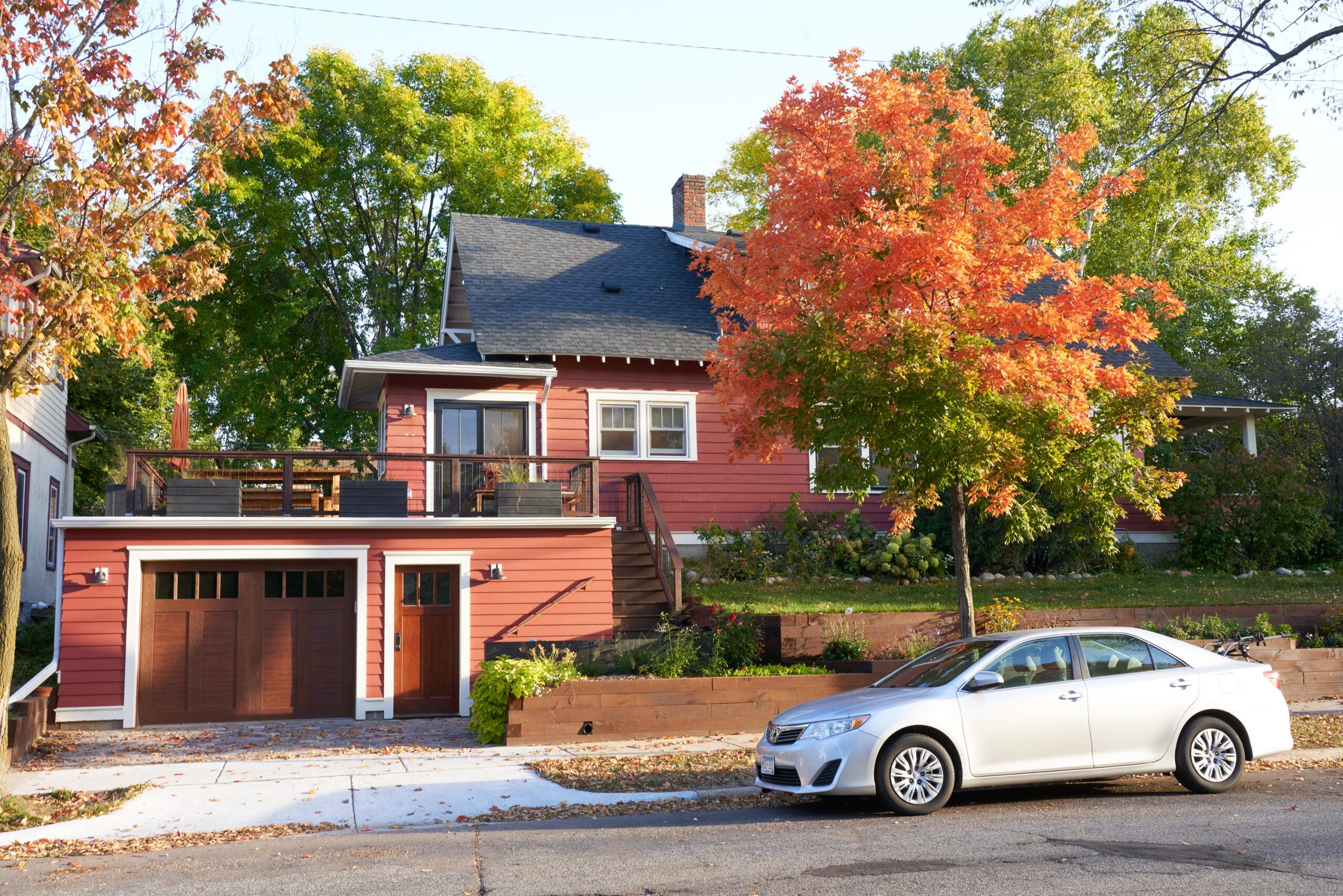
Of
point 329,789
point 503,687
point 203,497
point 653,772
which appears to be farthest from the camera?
point 203,497

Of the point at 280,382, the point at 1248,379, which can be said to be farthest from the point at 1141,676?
the point at 280,382

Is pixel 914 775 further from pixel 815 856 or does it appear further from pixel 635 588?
pixel 635 588

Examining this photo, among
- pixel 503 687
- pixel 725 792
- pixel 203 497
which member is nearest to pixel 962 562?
pixel 725 792

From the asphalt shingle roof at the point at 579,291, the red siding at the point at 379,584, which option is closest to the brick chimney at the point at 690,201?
the asphalt shingle roof at the point at 579,291

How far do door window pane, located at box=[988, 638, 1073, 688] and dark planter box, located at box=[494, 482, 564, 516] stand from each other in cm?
887

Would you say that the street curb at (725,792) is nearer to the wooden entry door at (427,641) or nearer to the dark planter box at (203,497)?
the wooden entry door at (427,641)

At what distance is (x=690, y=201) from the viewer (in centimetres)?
2717

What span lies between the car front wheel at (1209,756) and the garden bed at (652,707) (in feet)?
15.6

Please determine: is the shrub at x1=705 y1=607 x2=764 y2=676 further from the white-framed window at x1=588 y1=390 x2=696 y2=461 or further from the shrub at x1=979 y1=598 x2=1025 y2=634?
the white-framed window at x1=588 y1=390 x2=696 y2=461

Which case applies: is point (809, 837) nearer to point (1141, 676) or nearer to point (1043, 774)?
point (1043, 774)

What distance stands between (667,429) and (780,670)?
23.9 feet

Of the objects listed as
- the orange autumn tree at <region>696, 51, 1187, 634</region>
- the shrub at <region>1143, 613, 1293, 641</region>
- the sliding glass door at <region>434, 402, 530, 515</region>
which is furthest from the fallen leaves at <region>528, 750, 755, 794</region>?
the sliding glass door at <region>434, 402, 530, 515</region>

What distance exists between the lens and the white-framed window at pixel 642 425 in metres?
20.3

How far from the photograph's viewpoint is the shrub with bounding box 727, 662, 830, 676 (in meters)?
14.1
